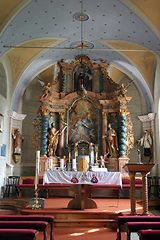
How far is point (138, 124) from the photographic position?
13.3 metres

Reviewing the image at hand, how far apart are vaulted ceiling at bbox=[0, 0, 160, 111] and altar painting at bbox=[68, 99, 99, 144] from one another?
2704 millimetres

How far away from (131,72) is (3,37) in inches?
274

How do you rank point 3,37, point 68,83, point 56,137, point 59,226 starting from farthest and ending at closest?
point 68,83 → point 56,137 → point 3,37 → point 59,226

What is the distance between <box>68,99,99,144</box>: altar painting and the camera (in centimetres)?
1254

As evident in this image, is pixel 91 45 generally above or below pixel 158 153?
above

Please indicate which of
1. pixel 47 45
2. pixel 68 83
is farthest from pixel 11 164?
pixel 47 45

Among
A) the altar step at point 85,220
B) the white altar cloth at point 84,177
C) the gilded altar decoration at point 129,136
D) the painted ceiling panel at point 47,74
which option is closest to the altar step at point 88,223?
the altar step at point 85,220

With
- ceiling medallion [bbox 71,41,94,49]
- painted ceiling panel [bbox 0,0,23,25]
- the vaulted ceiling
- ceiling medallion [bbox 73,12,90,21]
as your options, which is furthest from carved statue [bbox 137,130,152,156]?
painted ceiling panel [bbox 0,0,23,25]

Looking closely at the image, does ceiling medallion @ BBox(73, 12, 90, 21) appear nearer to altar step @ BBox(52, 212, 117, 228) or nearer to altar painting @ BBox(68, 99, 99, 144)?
altar painting @ BBox(68, 99, 99, 144)

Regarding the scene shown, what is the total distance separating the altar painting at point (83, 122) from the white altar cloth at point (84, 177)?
4010 mm

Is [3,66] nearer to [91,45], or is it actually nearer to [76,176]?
[91,45]

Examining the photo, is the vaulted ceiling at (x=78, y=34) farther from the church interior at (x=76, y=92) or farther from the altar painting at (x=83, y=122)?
the altar painting at (x=83, y=122)

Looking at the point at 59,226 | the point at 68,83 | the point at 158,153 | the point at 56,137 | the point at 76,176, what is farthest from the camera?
the point at 68,83

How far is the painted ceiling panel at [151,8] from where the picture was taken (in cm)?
823
